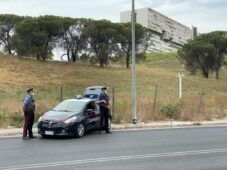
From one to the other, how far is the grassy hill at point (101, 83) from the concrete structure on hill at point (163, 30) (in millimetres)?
54215

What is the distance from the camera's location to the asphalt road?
11656 mm

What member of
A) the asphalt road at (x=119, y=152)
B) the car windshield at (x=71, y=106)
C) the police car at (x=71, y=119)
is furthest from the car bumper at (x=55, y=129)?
the car windshield at (x=71, y=106)

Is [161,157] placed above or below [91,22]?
below

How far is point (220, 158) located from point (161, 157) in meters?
1.48

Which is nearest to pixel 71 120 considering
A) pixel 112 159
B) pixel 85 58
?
pixel 112 159

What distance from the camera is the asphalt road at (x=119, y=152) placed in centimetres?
1166

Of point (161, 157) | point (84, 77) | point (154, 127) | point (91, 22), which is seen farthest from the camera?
point (91, 22)

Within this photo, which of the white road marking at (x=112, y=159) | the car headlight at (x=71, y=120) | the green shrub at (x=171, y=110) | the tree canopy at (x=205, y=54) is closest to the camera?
the white road marking at (x=112, y=159)

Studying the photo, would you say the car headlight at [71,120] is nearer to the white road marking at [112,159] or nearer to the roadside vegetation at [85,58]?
the white road marking at [112,159]

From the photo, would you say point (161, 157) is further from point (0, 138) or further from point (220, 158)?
point (0, 138)

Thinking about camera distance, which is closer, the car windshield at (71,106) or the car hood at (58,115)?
the car hood at (58,115)

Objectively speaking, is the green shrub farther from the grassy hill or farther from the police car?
the police car

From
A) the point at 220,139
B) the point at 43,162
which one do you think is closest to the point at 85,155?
the point at 43,162

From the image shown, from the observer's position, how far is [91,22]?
70625 mm
